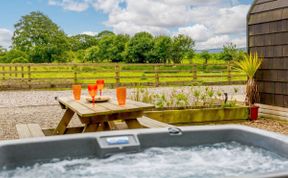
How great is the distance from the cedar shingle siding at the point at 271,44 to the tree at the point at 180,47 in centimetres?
1462

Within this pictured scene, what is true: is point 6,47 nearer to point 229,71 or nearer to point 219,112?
point 229,71

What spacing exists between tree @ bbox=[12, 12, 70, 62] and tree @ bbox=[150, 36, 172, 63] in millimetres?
6608

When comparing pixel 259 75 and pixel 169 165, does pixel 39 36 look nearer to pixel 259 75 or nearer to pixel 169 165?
pixel 259 75

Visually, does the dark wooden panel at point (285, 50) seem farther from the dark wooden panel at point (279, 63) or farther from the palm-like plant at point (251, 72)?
the palm-like plant at point (251, 72)

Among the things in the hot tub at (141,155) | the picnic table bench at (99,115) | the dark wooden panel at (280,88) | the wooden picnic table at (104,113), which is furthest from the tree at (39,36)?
the hot tub at (141,155)

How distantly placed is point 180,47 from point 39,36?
944 cm

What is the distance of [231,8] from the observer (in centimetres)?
820

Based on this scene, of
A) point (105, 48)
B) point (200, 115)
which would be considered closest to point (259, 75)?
point (200, 115)

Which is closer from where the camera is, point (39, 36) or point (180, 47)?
point (180, 47)

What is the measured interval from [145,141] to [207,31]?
26.7ft

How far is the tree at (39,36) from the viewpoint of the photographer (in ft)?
77.7

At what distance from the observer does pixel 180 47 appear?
2128 cm

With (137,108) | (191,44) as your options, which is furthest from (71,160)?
(191,44)

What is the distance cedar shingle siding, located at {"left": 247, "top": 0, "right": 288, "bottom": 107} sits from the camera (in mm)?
5805
